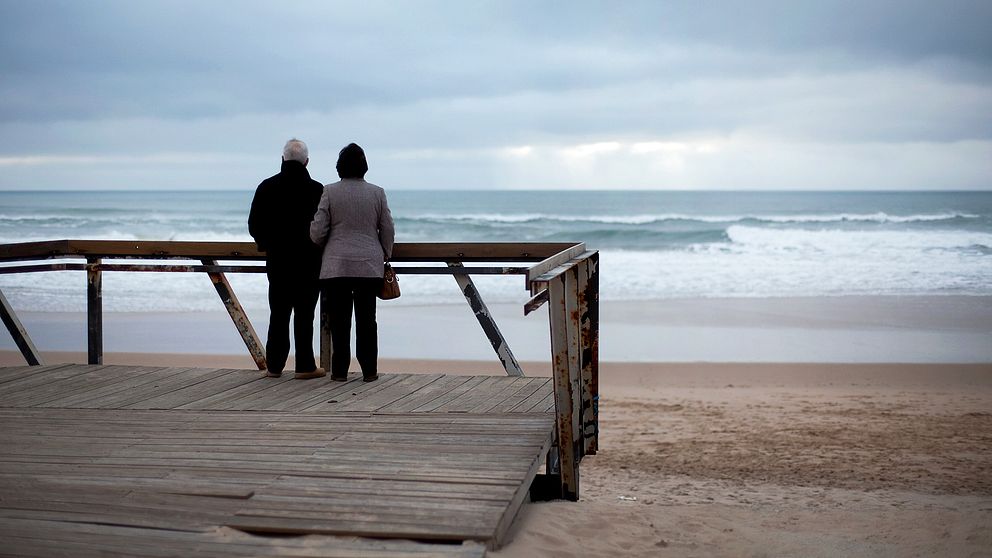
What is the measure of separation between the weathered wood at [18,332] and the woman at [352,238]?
2.21 metres

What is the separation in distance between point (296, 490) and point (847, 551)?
2.37 meters

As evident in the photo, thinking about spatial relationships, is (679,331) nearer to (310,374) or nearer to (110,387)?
(310,374)

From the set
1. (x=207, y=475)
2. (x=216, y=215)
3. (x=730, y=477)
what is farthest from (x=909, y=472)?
(x=216, y=215)

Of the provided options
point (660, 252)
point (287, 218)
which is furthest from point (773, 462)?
point (660, 252)

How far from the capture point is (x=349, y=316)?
5.45 m

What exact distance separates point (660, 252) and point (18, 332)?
76.3 feet

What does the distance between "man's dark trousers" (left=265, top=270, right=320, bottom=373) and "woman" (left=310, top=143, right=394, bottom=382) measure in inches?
8.6

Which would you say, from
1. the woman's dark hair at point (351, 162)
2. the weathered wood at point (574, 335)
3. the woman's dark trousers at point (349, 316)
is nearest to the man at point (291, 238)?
the woman's dark trousers at point (349, 316)

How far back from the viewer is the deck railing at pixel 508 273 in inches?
158

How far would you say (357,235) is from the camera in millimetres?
5246

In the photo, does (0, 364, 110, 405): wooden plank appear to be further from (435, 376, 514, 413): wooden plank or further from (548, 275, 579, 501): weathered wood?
(548, 275, 579, 501): weathered wood

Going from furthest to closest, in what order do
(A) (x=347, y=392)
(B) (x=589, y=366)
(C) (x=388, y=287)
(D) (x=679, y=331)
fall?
(D) (x=679, y=331)
(C) (x=388, y=287)
(A) (x=347, y=392)
(B) (x=589, y=366)

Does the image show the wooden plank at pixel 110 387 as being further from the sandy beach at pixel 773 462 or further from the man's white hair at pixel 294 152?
the sandy beach at pixel 773 462

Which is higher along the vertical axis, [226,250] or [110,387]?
[226,250]
